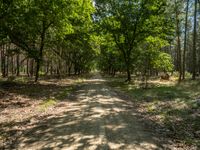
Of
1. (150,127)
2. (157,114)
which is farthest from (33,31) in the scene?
(150,127)

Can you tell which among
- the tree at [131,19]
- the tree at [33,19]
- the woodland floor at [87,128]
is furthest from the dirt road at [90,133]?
the tree at [131,19]

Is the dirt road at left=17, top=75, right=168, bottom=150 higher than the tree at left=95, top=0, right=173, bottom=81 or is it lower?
lower

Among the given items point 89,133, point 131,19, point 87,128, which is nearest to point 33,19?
point 131,19

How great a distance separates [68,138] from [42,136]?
3.33ft

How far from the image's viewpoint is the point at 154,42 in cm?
4341

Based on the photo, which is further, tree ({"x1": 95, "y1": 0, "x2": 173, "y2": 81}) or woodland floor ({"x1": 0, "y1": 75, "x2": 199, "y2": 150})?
tree ({"x1": 95, "y1": 0, "x2": 173, "y2": 81})

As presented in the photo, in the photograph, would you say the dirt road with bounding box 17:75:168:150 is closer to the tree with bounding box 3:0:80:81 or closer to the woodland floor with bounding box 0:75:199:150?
the woodland floor with bounding box 0:75:199:150

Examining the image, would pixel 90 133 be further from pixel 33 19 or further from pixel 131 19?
pixel 131 19

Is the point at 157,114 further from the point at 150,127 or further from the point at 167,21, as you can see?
the point at 167,21

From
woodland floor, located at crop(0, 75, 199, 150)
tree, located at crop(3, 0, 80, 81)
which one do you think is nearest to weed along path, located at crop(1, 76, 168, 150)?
woodland floor, located at crop(0, 75, 199, 150)

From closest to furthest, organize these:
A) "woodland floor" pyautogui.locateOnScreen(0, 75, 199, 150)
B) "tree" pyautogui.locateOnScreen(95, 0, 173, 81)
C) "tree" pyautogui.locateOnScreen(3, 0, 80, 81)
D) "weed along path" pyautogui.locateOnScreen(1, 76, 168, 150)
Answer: "weed along path" pyautogui.locateOnScreen(1, 76, 168, 150) < "woodland floor" pyautogui.locateOnScreen(0, 75, 199, 150) < "tree" pyautogui.locateOnScreen(3, 0, 80, 81) < "tree" pyautogui.locateOnScreen(95, 0, 173, 81)

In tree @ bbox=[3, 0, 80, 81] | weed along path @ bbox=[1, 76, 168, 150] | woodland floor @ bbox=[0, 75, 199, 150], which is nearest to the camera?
weed along path @ bbox=[1, 76, 168, 150]

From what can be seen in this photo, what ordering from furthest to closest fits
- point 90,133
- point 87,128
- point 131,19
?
1. point 131,19
2. point 87,128
3. point 90,133

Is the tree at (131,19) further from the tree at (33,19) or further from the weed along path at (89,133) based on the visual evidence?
the weed along path at (89,133)
